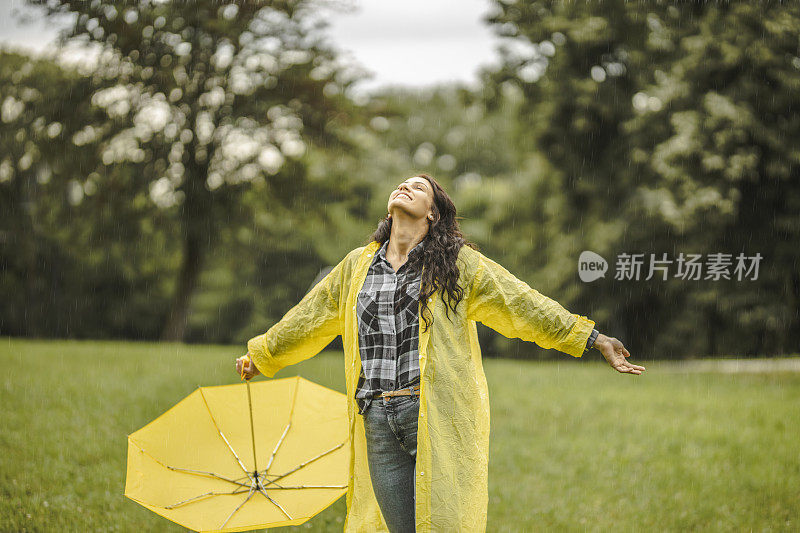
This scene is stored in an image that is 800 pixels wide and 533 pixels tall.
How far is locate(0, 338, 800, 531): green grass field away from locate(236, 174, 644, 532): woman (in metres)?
2.78

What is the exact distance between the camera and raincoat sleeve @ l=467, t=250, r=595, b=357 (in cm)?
330

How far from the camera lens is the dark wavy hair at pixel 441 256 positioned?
10.5 ft

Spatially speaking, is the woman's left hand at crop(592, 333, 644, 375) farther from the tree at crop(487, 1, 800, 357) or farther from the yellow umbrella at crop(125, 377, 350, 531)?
the tree at crop(487, 1, 800, 357)

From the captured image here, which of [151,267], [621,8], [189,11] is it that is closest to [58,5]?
[189,11]

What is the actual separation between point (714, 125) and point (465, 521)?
11033mm

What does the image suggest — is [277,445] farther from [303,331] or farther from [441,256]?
[441,256]

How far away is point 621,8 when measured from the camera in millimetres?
15656

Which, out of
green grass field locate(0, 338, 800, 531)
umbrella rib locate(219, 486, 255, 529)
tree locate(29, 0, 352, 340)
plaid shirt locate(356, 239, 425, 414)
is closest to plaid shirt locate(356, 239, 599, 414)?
plaid shirt locate(356, 239, 425, 414)

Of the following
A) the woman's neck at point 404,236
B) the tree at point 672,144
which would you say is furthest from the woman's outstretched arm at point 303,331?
the tree at point 672,144

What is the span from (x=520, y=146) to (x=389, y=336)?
20024 mm

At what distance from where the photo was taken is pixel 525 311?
10.9 feet

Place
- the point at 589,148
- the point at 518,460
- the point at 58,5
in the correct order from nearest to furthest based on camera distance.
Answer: the point at 518,460 → the point at 58,5 → the point at 589,148

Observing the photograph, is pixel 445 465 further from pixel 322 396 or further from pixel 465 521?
pixel 322 396

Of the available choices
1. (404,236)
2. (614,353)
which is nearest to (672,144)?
(614,353)
